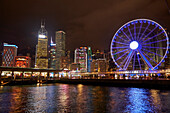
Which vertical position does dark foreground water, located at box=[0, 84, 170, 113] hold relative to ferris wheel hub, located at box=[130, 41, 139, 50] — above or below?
below

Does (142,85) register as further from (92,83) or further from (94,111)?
(94,111)

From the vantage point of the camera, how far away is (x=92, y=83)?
74.1 m

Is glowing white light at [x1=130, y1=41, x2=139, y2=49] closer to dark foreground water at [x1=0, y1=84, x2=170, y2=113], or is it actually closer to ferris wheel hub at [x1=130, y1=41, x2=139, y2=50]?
ferris wheel hub at [x1=130, y1=41, x2=139, y2=50]

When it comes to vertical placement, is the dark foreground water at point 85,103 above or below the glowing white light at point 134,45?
below

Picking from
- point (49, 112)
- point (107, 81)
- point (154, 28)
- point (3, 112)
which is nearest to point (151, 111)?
point (49, 112)

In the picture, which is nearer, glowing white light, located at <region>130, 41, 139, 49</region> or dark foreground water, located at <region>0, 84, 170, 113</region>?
dark foreground water, located at <region>0, 84, 170, 113</region>

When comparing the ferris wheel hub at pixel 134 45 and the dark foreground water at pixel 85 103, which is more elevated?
the ferris wheel hub at pixel 134 45

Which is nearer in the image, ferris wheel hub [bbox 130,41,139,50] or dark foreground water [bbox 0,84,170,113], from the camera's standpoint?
dark foreground water [bbox 0,84,170,113]

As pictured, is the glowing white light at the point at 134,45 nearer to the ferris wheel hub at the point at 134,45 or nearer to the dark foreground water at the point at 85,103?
the ferris wheel hub at the point at 134,45

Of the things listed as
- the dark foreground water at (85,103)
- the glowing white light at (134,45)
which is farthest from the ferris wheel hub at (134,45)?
the dark foreground water at (85,103)

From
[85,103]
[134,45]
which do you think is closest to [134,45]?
[134,45]

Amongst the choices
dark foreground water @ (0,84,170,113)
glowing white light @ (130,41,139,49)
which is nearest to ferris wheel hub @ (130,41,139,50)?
glowing white light @ (130,41,139,49)

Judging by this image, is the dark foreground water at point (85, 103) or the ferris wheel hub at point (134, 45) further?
the ferris wheel hub at point (134, 45)

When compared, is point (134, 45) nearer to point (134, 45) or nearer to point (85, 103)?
point (134, 45)
